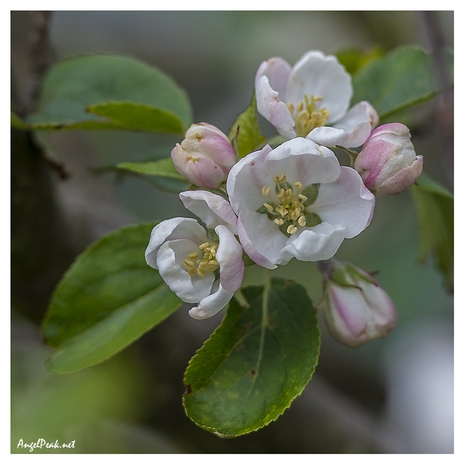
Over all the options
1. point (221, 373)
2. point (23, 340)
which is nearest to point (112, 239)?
point (221, 373)

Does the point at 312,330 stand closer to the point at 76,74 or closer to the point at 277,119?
the point at 277,119

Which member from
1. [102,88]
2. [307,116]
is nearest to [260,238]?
[307,116]

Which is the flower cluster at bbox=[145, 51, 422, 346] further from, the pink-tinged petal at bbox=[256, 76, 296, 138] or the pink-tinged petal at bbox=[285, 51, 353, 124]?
the pink-tinged petal at bbox=[285, 51, 353, 124]

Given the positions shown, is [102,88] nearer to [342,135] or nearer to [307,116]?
[307,116]

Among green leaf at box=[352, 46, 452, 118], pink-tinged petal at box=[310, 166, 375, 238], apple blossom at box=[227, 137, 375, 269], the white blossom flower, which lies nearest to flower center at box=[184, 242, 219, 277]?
the white blossom flower

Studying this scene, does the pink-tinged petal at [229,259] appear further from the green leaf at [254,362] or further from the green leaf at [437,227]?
the green leaf at [437,227]

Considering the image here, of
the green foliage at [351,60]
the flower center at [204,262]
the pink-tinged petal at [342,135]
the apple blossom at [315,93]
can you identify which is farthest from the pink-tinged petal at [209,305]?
the green foliage at [351,60]
